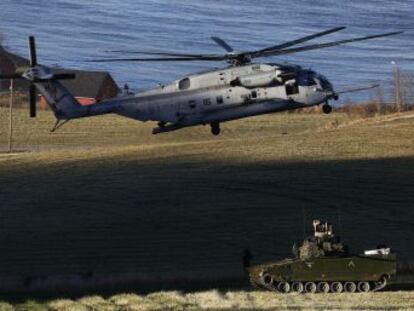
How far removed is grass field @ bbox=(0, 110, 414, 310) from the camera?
4541cm

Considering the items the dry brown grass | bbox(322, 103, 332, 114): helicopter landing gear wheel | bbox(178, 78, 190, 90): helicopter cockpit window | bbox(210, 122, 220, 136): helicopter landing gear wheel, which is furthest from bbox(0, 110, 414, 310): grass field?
bbox(178, 78, 190, 90): helicopter cockpit window

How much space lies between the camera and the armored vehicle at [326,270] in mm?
37719

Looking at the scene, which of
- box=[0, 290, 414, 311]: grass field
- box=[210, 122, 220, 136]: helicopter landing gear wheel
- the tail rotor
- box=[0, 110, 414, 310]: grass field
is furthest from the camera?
box=[210, 122, 220, 136]: helicopter landing gear wheel

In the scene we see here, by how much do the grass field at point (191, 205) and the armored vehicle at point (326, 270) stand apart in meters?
1.46

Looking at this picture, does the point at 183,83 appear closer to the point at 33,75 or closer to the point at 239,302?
the point at 33,75

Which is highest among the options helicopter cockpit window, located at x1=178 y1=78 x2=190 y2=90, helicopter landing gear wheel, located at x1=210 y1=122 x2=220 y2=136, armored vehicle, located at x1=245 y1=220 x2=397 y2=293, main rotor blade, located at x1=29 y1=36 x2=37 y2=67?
main rotor blade, located at x1=29 y1=36 x2=37 y2=67

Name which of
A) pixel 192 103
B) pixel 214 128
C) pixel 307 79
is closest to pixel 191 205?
pixel 214 128

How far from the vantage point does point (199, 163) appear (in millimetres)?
66125

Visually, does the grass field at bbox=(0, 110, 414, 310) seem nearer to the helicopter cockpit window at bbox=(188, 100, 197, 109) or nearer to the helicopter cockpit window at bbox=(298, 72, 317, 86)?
the helicopter cockpit window at bbox=(188, 100, 197, 109)

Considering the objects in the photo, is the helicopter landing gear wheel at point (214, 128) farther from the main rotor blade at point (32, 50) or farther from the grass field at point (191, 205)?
the main rotor blade at point (32, 50)

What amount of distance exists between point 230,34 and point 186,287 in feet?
387

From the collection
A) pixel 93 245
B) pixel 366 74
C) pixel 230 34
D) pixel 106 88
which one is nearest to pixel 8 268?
pixel 93 245

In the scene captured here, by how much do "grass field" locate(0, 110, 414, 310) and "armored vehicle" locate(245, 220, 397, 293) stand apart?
146cm

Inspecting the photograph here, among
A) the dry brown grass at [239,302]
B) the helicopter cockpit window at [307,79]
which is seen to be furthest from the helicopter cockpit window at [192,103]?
the dry brown grass at [239,302]
